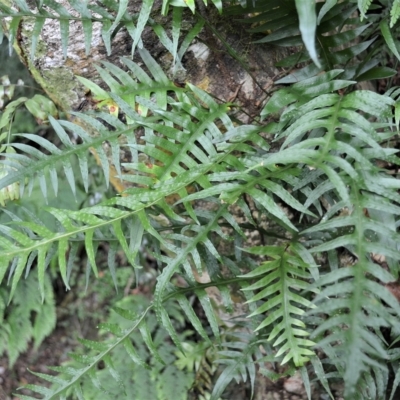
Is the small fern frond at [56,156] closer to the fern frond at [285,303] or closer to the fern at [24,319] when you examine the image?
the fern frond at [285,303]

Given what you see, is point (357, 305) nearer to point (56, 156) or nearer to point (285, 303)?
point (285, 303)

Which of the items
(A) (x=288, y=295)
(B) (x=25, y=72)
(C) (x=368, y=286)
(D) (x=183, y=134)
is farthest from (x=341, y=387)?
(B) (x=25, y=72)

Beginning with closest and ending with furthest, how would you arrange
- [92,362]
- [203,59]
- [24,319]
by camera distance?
1. [92,362]
2. [203,59]
3. [24,319]

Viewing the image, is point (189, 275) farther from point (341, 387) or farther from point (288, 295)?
point (341, 387)

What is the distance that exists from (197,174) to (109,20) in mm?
438

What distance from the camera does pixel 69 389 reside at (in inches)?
41.7

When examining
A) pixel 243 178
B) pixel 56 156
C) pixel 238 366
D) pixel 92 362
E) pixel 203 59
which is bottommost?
pixel 238 366

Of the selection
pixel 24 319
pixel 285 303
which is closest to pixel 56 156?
pixel 285 303

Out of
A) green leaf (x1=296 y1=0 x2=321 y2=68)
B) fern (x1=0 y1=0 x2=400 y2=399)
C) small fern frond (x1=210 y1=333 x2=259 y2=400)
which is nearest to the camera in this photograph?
green leaf (x1=296 y1=0 x2=321 y2=68)

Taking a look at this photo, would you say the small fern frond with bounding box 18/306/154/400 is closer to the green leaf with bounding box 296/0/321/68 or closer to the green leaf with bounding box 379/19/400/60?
the green leaf with bounding box 296/0/321/68

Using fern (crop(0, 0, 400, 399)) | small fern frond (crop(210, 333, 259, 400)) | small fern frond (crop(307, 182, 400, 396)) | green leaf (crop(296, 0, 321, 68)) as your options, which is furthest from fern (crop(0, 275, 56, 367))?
green leaf (crop(296, 0, 321, 68))

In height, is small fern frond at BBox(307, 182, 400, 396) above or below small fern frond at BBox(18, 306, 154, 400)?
above

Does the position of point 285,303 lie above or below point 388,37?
below

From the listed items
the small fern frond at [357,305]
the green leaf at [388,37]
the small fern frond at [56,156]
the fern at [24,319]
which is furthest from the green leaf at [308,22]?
the fern at [24,319]
